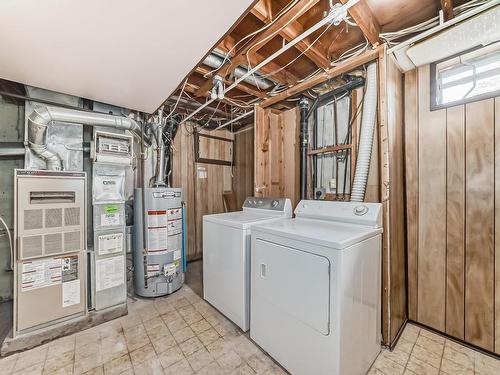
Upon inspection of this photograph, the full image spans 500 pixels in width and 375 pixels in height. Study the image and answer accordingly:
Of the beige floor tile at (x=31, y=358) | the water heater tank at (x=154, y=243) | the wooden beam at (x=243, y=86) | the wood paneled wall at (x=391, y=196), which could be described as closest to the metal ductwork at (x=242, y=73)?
the wooden beam at (x=243, y=86)

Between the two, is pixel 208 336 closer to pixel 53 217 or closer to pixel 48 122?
pixel 53 217

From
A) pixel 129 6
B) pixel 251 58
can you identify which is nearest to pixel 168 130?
pixel 251 58

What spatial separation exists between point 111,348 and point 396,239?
100 inches

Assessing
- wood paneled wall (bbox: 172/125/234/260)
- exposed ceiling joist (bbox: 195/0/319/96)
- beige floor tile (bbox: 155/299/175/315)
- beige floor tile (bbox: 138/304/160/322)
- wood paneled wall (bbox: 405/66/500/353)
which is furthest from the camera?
wood paneled wall (bbox: 172/125/234/260)

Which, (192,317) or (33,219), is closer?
(33,219)

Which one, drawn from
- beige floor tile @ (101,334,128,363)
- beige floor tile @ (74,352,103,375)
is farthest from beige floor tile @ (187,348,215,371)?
beige floor tile @ (74,352,103,375)

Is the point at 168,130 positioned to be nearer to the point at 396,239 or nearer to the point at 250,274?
the point at 250,274

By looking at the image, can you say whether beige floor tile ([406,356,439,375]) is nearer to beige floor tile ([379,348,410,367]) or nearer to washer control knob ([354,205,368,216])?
beige floor tile ([379,348,410,367])

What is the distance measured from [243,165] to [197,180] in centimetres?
91

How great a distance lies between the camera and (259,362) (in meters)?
1.66

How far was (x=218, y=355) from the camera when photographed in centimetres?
172

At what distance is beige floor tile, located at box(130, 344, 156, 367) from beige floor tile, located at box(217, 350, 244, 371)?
53 centimetres

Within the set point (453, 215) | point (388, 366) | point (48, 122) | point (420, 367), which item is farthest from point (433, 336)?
point (48, 122)

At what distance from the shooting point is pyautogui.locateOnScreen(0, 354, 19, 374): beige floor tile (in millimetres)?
1590
